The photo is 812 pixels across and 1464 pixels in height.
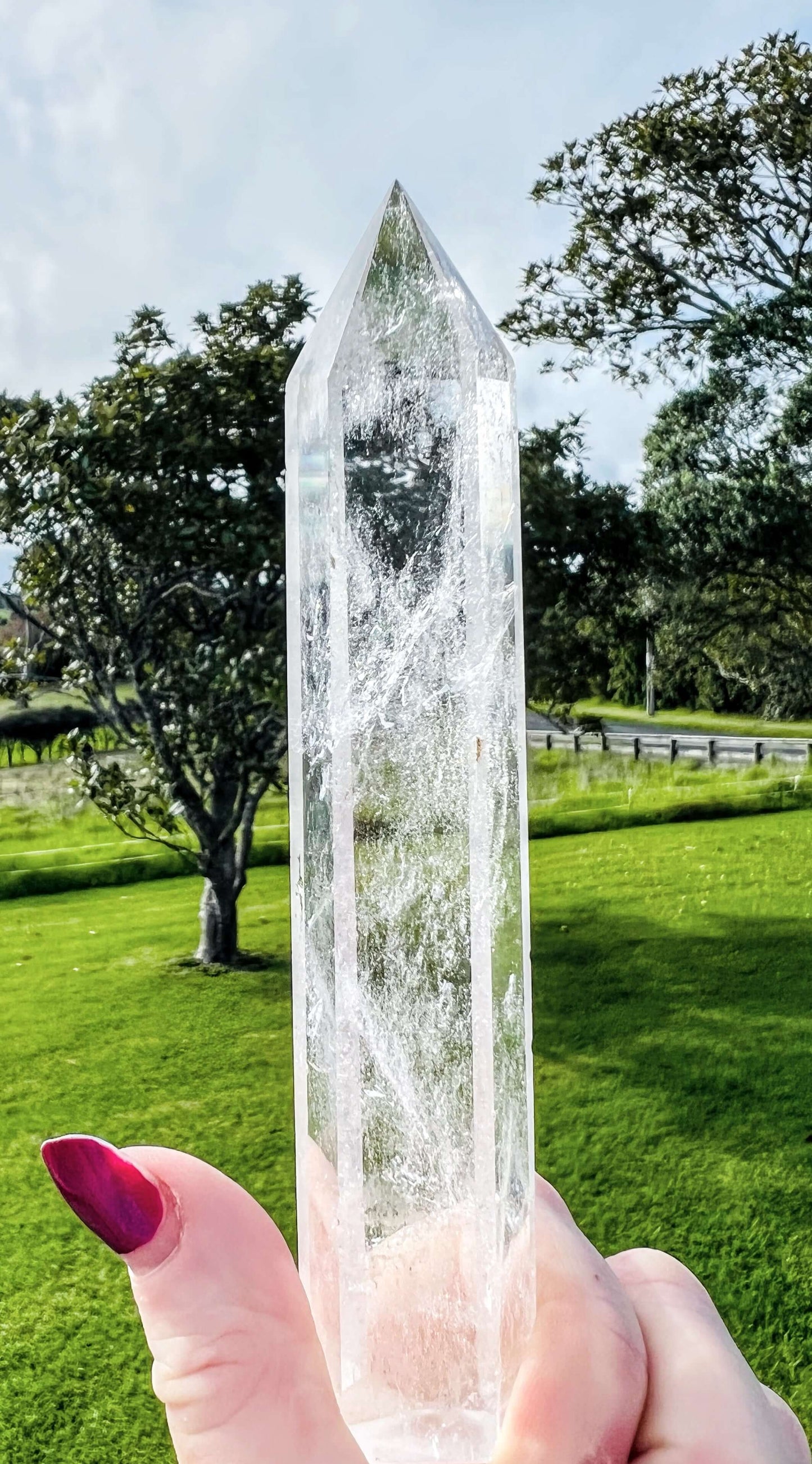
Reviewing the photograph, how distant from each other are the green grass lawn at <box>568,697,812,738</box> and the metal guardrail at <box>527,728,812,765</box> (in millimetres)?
24

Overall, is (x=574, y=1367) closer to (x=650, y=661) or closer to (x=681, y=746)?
(x=650, y=661)

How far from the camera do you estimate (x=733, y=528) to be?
4.15 m

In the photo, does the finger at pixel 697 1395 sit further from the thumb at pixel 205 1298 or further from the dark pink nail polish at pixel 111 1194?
the dark pink nail polish at pixel 111 1194

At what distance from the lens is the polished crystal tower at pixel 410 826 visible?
67 cm

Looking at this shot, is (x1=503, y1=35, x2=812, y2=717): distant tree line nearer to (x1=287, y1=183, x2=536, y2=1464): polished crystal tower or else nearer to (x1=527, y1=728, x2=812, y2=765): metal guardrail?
(x1=527, y1=728, x2=812, y2=765): metal guardrail

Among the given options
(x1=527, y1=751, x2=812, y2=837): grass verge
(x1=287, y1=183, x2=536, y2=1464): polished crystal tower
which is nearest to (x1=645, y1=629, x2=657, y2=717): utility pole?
(x1=527, y1=751, x2=812, y2=837): grass verge

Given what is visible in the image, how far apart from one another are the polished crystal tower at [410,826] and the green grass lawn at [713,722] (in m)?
3.61

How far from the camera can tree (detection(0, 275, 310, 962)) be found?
3.56 m

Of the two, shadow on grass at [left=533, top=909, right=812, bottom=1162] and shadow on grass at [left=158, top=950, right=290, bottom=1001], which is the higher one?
shadow on grass at [left=158, top=950, right=290, bottom=1001]

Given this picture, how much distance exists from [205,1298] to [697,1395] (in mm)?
364

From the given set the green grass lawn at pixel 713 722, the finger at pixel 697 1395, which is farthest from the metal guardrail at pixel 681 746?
the finger at pixel 697 1395

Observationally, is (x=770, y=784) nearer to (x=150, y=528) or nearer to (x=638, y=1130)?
(x=638, y=1130)

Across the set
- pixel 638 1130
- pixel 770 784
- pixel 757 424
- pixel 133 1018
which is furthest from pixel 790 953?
pixel 133 1018

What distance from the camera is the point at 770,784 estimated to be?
4387 millimetres
